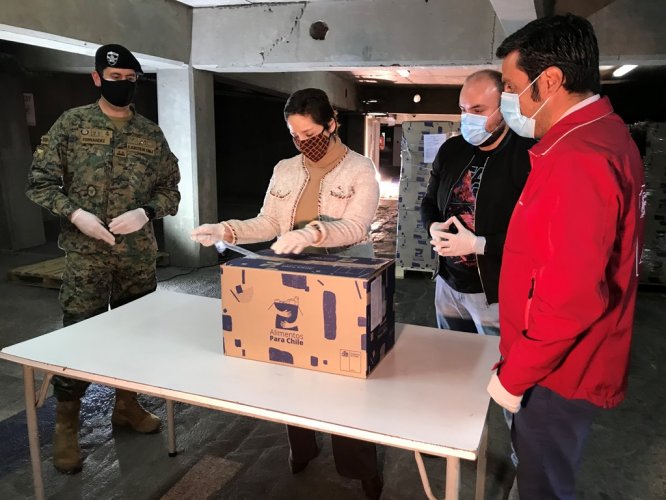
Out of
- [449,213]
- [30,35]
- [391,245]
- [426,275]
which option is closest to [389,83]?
[391,245]

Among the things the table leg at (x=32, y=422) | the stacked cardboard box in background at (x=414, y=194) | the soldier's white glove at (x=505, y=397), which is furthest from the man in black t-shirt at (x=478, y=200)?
the stacked cardboard box in background at (x=414, y=194)

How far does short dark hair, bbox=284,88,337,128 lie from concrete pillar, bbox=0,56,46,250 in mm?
5321

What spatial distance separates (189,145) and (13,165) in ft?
7.95

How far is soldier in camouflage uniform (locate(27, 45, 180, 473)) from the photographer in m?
2.01

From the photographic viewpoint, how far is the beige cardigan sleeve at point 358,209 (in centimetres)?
165

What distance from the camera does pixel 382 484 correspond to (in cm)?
193

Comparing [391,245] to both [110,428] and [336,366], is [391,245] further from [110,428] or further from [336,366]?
[336,366]

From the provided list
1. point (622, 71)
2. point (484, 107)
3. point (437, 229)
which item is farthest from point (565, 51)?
point (622, 71)

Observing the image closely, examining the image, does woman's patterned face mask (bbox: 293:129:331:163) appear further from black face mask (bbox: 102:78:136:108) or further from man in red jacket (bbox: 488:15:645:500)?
black face mask (bbox: 102:78:136:108)

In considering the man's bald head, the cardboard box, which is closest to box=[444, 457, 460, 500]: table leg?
the cardboard box

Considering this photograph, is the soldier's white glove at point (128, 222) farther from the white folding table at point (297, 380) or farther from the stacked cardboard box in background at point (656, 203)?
the stacked cardboard box in background at point (656, 203)

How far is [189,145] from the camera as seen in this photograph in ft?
15.9

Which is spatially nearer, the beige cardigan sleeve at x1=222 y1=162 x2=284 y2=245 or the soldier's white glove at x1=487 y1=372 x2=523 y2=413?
the soldier's white glove at x1=487 y1=372 x2=523 y2=413

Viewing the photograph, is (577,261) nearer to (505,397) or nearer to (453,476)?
(505,397)
